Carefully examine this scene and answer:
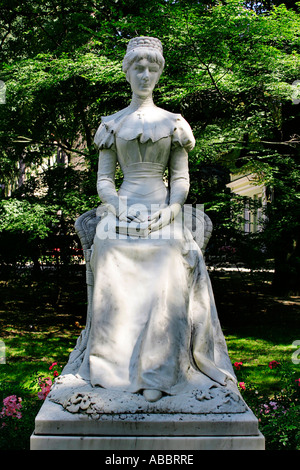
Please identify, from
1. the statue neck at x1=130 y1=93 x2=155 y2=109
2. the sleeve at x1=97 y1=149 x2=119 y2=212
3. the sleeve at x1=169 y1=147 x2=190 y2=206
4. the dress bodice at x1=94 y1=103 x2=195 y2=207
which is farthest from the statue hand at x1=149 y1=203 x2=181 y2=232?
the statue neck at x1=130 y1=93 x2=155 y2=109

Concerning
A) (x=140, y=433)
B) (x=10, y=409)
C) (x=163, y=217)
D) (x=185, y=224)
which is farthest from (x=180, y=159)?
(x=10, y=409)

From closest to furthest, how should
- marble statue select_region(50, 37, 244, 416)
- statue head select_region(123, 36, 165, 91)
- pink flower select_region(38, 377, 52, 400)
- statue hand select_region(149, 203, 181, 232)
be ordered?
marble statue select_region(50, 37, 244, 416)
statue hand select_region(149, 203, 181, 232)
statue head select_region(123, 36, 165, 91)
pink flower select_region(38, 377, 52, 400)

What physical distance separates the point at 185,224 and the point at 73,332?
465 centimetres

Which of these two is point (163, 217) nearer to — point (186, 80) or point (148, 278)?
point (148, 278)

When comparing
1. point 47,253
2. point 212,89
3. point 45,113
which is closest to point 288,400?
point 212,89

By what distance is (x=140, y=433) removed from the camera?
8.59 ft

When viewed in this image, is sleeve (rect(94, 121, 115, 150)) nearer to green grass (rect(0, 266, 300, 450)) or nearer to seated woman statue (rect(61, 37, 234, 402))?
seated woman statue (rect(61, 37, 234, 402))

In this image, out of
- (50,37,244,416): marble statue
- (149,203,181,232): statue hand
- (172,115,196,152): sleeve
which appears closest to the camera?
(50,37,244,416): marble statue

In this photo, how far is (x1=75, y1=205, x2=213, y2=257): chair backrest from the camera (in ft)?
12.0

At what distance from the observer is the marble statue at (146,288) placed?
2.85 metres

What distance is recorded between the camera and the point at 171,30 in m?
6.08

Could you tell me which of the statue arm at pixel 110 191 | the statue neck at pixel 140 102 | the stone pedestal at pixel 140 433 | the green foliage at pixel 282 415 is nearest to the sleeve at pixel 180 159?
the statue neck at pixel 140 102

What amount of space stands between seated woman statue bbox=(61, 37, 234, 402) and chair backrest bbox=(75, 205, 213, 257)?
18cm

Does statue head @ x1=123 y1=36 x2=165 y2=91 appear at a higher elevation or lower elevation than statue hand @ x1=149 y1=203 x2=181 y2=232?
higher
